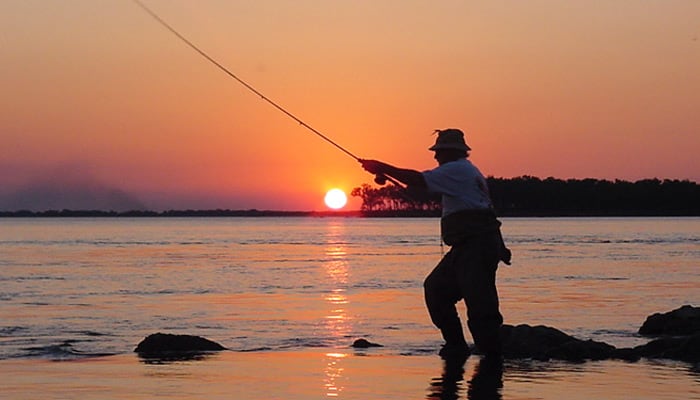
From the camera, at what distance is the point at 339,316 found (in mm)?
22172

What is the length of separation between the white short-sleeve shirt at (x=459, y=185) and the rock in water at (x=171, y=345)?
495cm

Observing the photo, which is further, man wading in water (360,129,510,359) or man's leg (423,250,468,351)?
man's leg (423,250,468,351)

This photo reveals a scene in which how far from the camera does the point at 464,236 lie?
10.4m

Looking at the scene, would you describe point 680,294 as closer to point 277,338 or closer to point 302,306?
point 302,306

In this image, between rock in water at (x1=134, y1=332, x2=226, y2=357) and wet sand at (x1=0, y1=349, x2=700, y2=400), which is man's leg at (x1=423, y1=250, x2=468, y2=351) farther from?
rock in water at (x1=134, y1=332, x2=226, y2=357)

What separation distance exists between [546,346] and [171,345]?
167 inches

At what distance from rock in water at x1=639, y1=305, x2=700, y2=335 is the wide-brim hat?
26.9ft

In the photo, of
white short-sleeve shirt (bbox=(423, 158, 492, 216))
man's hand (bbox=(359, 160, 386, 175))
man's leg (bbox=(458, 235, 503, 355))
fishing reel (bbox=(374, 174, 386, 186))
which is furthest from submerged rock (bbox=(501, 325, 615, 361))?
man's hand (bbox=(359, 160, 386, 175))

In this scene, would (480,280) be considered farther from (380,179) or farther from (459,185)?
(380,179)

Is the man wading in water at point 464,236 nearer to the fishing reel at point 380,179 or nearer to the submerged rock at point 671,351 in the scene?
the fishing reel at point 380,179

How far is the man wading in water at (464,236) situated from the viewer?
10.3m

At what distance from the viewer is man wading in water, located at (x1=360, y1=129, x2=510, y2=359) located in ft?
33.7

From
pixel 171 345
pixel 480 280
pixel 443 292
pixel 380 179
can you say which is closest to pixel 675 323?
pixel 171 345

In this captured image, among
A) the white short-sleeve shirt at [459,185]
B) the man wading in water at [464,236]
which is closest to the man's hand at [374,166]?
the man wading in water at [464,236]
